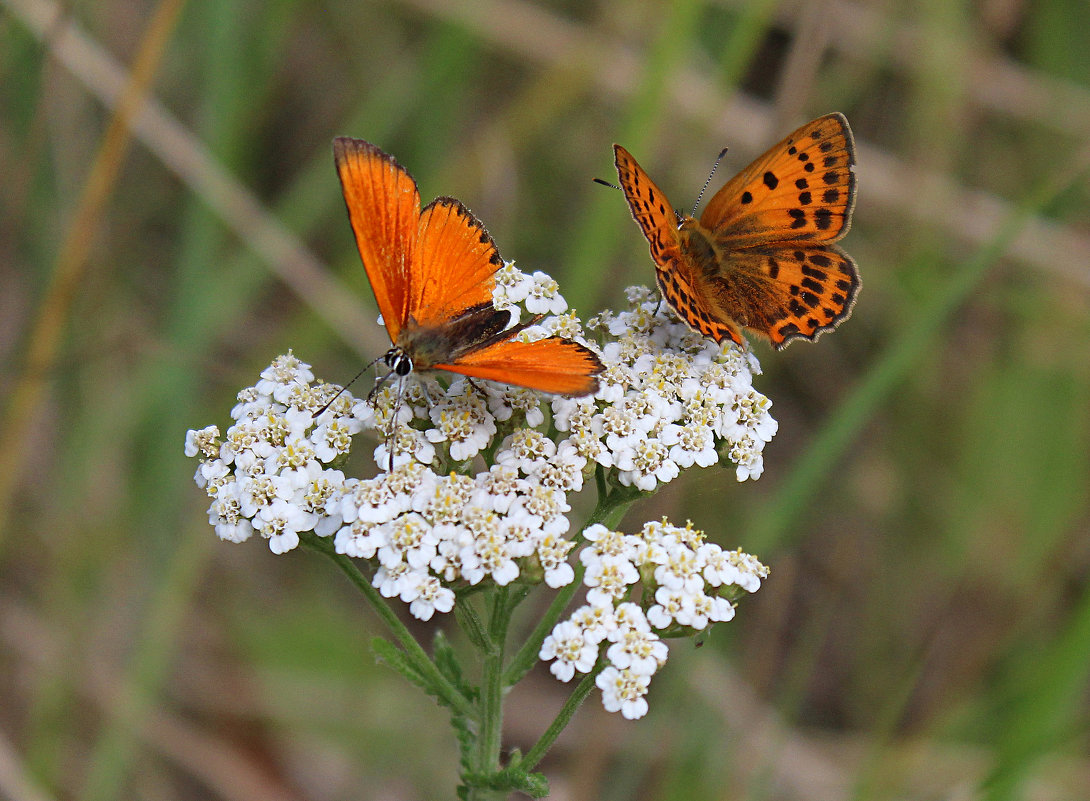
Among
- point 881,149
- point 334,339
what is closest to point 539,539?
point 334,339

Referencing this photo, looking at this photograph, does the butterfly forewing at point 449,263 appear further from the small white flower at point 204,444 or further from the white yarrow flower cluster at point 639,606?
the white yarrow flower cluster at point 639,606

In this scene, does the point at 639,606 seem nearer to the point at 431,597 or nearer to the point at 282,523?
the point at 431,597

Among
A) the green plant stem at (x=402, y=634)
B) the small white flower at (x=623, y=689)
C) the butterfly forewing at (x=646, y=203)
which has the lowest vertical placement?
the green plant stem at (x=402, y=634)

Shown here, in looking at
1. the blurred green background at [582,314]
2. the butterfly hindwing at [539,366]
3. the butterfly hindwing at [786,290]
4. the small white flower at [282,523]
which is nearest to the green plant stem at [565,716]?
the butterfly hindwing at [539,366]

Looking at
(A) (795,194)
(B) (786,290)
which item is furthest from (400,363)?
(A) (795,194)

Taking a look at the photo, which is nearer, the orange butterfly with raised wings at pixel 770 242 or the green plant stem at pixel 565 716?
the green plant stem at pixel 565 716

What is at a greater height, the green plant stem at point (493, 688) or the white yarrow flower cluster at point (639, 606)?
the white yarrow flower cluster at point (639, 606)

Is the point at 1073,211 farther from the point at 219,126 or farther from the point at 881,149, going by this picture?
the point at 219,126
